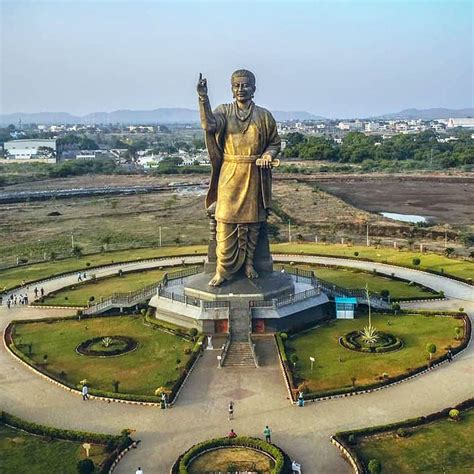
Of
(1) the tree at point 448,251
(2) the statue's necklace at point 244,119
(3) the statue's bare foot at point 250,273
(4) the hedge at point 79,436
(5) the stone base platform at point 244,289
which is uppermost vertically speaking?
(2) the statue's necklace at point 244,119

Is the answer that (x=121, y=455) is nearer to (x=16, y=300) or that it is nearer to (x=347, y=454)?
(x=347, y=454)

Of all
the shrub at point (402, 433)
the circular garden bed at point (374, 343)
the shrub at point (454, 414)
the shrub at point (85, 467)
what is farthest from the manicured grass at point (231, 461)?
the circular garden bed at point (374, 343)

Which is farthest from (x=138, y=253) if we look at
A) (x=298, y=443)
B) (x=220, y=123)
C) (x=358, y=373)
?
(x=298, y=443)

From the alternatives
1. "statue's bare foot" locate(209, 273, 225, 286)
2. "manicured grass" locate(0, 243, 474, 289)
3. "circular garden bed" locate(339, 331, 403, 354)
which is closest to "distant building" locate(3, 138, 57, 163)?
"manicured grass" locate(0, 243, 474, 289)

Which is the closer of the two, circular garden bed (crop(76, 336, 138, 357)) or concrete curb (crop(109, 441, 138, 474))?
concrete curb (crop(109, 441, 138, 474))

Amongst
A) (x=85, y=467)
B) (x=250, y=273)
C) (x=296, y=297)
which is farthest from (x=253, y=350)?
(x=85, y=467)

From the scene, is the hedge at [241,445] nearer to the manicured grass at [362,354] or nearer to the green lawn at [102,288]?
the manicured grass at [362,354]

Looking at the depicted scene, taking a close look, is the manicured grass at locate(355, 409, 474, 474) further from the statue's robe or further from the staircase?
the statue's robe
